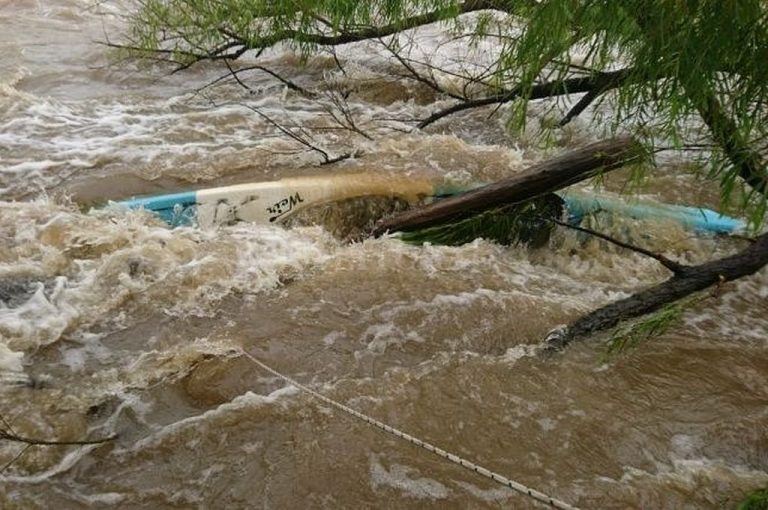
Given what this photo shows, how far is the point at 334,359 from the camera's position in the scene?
3346 millimetres

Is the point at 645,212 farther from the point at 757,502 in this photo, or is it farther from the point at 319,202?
the point at 757,502

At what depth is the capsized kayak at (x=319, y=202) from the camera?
4430mm

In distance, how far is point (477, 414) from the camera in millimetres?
2957

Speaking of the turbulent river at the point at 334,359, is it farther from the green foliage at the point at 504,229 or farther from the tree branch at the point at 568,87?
the tree branch at the point at 568,87

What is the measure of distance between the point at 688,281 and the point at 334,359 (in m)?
1.78

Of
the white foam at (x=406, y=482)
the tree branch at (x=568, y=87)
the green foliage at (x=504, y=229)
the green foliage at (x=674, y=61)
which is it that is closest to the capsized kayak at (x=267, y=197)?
the green foliage at (x=504, y=229)

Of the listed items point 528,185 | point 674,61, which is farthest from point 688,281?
point 674,61

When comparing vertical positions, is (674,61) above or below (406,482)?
above

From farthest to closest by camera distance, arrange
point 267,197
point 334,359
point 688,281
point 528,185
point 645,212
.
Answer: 1. point 267,197
2. point 645,212
3. point 528,185
4. point 334,359
5. point 688,281

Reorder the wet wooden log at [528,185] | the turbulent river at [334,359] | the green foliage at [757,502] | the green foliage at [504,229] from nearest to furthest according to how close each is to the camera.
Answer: the green foliage at [757,502] < the turbulent river at [334,359] < the wet wooden log at [528,185] < the green foliage at [504,229]

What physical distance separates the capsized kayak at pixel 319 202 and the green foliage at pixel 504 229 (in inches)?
7.9

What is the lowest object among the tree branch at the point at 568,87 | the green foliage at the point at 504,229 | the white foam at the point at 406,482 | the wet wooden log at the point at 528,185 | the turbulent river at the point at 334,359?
the white foam at the point at 406,482

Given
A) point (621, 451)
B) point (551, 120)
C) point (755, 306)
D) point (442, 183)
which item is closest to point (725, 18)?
point (551, 120)

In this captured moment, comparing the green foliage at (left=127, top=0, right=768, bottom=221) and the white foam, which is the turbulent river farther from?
the green foliage at (left=127, top=0, right=768, bottom=221)
